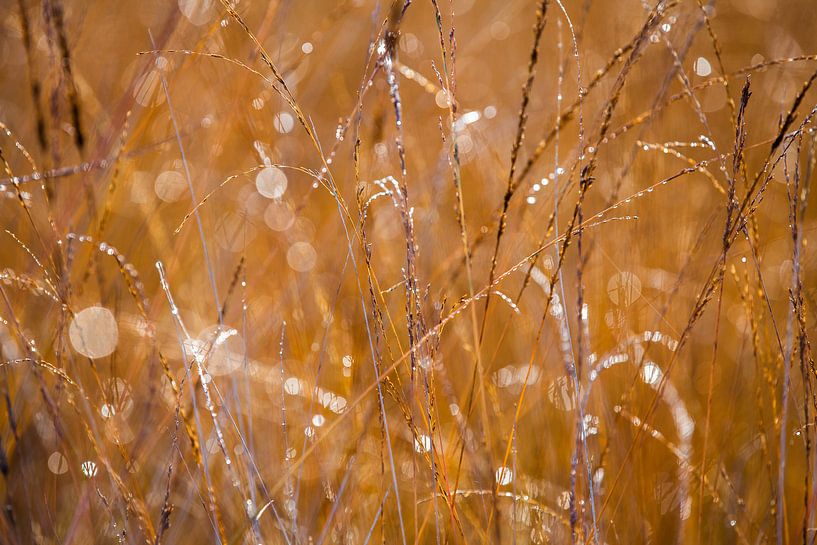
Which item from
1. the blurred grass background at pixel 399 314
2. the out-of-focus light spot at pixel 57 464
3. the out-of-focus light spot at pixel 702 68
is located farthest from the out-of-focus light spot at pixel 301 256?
the out-of-focus light spot at pixel 702 68

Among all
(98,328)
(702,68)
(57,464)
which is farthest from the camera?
(702,68)

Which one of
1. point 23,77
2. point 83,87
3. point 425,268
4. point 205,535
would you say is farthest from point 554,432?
point 23,77

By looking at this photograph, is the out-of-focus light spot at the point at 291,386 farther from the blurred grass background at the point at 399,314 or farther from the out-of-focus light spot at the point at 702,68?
the out-of-focus light spot at the point at 702,68

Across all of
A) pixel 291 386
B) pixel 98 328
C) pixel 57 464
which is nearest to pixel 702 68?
pixel 291 386

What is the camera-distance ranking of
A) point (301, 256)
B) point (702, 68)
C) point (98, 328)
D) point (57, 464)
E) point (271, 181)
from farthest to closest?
point (271, 181), point (702, 68), point (301, 256), point (98, 328), point (57, 464)

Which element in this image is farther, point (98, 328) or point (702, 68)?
point (702, 68)

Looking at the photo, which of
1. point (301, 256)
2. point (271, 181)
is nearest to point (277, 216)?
point (271, 181)

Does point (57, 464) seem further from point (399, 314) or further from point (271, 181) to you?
point (271, 181)

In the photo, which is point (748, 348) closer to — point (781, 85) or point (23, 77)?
point (781, 85)

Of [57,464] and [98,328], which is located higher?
[98,328]

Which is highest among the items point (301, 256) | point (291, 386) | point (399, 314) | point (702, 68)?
point (702, 68)

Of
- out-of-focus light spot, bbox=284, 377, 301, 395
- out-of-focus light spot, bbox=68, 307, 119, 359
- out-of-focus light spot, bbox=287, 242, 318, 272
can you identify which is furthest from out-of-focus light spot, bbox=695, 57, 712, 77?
out-of-focus light spot, bbox=68, 307, 119, 359

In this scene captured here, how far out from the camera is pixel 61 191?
5.23 ft

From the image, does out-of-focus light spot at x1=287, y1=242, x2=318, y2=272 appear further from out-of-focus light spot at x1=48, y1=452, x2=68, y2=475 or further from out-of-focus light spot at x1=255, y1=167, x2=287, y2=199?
out-of-focus light spot at x1=48, y1=452, x2=68, y2=475
